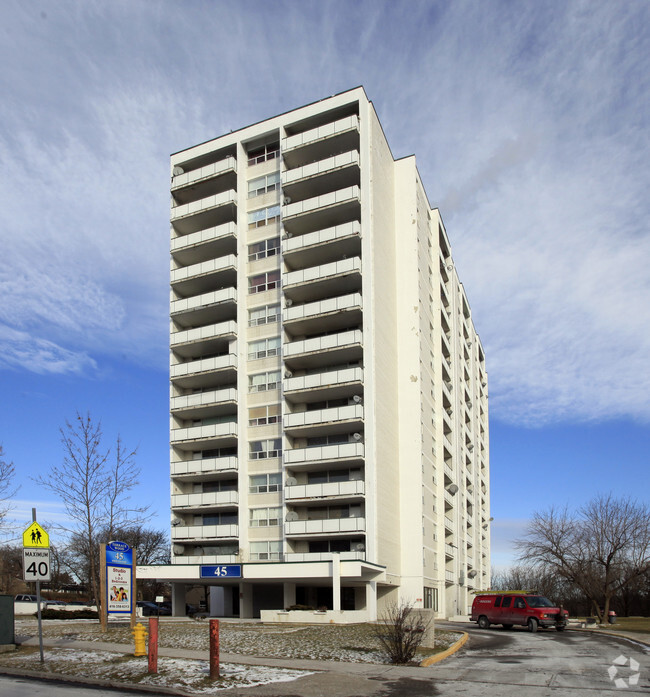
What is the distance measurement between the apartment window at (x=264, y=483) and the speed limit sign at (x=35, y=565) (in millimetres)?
28642

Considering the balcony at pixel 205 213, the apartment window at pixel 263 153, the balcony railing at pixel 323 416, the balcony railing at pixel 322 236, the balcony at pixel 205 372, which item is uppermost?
the apartment window at pixel 263 153

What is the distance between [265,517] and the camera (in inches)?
1758

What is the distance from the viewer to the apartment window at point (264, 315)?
156ft

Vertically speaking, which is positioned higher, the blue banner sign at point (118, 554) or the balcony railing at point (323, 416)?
the balcony railing at point (323, 416)

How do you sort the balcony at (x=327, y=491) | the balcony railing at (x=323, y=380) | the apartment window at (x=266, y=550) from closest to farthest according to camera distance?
the balcony at (x=327, y=491) → the balcony railing at (x=323, y=380) → the apartment window at (x=266, y=550)

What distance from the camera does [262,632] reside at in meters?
25.6

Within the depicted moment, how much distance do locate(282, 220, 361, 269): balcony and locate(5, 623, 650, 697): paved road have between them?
29.9m

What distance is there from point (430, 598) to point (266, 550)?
44.0 ft

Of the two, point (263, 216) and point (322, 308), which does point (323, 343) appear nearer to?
point (322, 308)

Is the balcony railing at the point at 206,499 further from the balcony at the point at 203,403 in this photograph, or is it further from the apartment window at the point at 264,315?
the apartment window at the point at 264,315

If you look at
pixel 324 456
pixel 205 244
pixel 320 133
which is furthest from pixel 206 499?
pixel 320 133

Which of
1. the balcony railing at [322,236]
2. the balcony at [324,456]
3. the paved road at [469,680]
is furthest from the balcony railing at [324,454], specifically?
the paved road at [469,680]

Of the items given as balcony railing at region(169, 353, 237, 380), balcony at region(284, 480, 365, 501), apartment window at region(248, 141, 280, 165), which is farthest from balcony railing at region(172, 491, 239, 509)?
apartment window at region(248, 141, 280, 165)

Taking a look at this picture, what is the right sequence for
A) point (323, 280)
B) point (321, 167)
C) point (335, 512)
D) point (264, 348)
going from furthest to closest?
point (264, 348) < point (321, 167) < point (323, 280) < point (335, 512)
